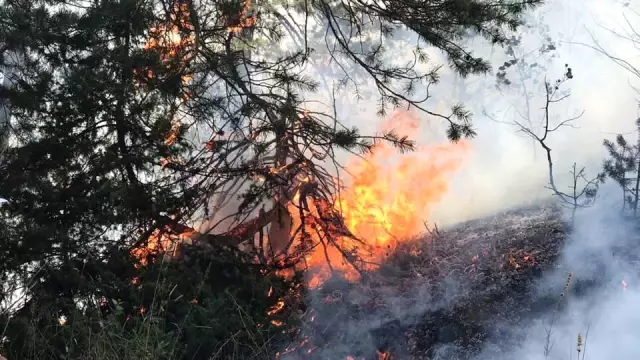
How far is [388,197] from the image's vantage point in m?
8.34

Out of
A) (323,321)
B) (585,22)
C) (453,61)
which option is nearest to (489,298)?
(323,321)

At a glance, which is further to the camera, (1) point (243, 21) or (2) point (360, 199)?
(2) point (360, 199)

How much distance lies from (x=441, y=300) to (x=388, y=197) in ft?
9.69

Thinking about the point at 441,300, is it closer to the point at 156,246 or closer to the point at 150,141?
the point at 156,246

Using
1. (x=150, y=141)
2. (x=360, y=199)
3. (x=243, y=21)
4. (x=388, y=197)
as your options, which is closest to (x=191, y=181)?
(x=150, y=141)

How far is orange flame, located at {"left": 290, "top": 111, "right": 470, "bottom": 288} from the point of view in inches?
273

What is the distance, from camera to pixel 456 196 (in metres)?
9.28

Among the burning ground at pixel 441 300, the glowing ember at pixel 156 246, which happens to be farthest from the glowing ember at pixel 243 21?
the burning ground at pixel 441 300

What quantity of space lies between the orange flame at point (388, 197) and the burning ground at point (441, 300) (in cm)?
41

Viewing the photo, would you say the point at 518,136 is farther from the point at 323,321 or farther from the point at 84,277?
the point at 84,277

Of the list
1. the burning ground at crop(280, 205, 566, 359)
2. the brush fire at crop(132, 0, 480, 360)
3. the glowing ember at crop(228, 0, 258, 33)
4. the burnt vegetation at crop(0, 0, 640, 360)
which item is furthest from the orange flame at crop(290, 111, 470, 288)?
the glowing ember at crop(228, 0, 258, 33)

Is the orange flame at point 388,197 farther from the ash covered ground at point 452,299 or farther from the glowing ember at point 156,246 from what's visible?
the glowing ember at point 156,246

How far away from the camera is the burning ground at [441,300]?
4.99 metres

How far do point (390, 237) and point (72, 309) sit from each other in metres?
4.09
